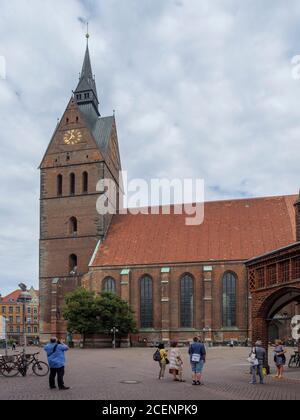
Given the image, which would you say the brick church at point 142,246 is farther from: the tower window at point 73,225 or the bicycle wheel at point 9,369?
the bicycle wheel at point 9,369

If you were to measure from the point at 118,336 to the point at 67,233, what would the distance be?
14.3 m

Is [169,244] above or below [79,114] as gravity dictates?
below

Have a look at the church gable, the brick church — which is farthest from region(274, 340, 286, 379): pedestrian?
the church gable

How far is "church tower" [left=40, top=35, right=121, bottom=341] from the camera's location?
61.4 m

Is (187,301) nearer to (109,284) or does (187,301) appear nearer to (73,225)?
(109,284)

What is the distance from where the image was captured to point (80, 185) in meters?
63.4

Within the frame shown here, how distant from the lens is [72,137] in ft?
213

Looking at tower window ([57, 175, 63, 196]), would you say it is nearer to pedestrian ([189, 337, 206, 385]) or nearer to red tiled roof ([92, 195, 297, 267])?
red tiled roof ([92, 195, 297, 267])

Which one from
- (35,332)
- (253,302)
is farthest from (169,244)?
(35,332)

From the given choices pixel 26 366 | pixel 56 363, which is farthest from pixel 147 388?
pixel 26 366

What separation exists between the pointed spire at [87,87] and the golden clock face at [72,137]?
5.78 meters

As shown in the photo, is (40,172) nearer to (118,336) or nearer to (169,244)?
(169,244)

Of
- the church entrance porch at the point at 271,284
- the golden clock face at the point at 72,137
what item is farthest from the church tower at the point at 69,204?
the church entrance porch at the point at 271,284
